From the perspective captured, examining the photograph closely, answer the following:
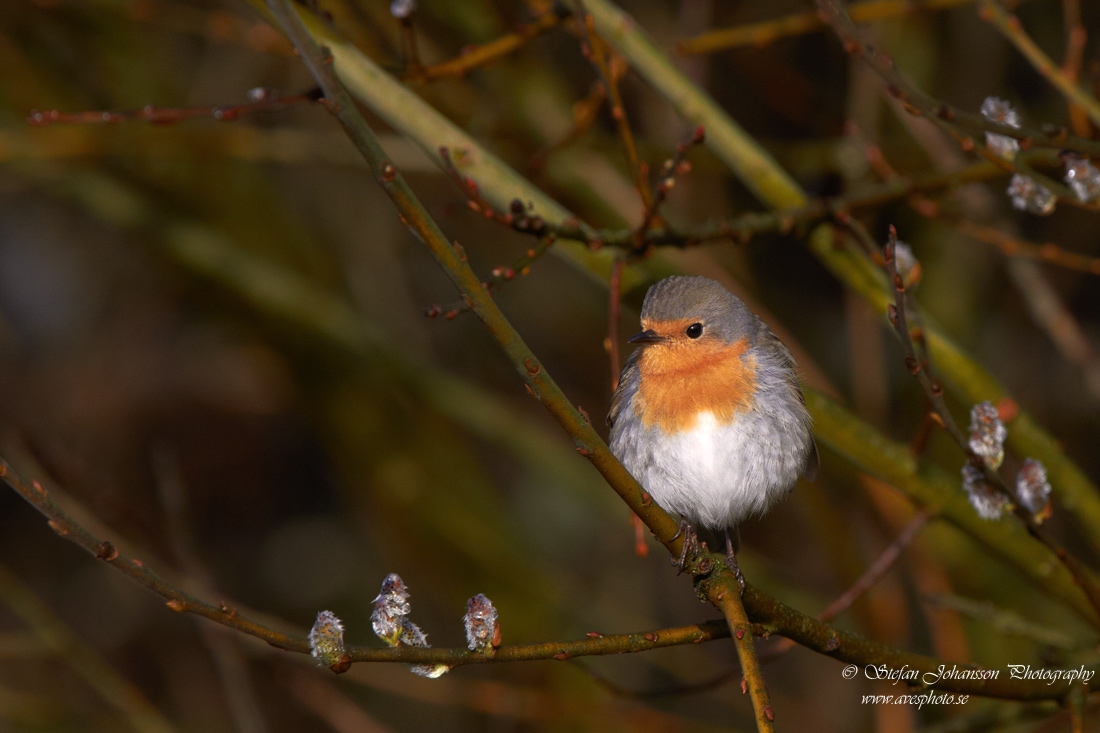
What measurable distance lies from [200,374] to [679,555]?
4.95 meters

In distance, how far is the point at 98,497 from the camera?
3943 mm

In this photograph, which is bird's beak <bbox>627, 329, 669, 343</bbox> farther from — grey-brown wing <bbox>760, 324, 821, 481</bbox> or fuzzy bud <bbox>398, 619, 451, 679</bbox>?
fuzzy bud <bbox>398, 619, 451, 679</bbox>

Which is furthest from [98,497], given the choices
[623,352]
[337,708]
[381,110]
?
[623,352]

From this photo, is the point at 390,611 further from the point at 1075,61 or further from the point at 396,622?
the point at 1075,61

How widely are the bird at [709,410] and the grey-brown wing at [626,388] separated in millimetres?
49

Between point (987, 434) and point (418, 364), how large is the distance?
3.12 meters

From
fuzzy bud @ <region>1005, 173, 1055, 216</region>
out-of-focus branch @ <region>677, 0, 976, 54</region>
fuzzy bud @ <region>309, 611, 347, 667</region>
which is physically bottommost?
Answer: fuzzy bud @ <region>309, 611, 347, 667</region>

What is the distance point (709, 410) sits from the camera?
2934 mm

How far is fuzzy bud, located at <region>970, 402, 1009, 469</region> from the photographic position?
227cm

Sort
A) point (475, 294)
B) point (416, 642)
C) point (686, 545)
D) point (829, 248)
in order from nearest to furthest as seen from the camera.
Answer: point (475, 294) < point (416, 642) < point (686, 545) < point (829, 248)

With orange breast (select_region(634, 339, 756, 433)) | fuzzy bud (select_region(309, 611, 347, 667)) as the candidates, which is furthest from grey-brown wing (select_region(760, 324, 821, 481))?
fuzzy bud (select_region(309, 611, 347, 667))

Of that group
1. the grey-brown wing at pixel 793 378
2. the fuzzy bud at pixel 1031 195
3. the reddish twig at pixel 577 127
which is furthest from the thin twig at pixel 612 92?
the fuzzy bud at pixel 1031 195

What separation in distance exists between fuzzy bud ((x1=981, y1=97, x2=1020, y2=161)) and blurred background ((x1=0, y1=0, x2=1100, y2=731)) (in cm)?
72

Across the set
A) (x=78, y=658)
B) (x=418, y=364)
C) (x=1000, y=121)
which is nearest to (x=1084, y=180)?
(x=1000, y=121)
